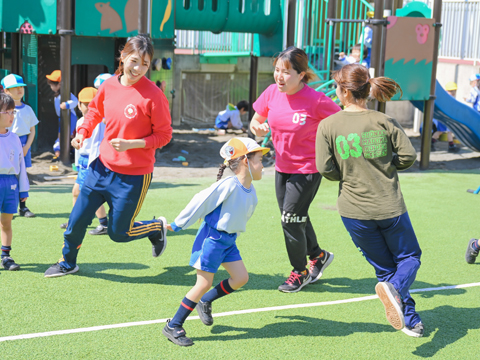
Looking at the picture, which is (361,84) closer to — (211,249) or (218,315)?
(211,249)

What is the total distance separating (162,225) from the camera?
5.49 m

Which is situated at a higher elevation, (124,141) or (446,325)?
(124,141)

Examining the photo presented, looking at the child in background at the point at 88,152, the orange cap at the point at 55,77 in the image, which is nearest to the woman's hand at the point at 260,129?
the child in background at the point at 88,152

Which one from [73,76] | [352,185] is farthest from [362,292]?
[73,76]

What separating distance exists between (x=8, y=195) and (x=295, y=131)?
2.49m

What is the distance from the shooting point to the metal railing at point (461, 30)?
1831 centimetres

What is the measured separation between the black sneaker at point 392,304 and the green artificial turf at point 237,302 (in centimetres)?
28

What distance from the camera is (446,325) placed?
174 inches

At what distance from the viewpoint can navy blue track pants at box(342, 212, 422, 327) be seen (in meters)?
4.00

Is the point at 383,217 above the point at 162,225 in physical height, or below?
above

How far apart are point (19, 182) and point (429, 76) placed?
9.21 meters

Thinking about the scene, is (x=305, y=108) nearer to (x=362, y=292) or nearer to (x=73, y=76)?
(x=362, y=292)

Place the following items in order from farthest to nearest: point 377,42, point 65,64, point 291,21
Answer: point 291,21
point 377,42
point 65,64

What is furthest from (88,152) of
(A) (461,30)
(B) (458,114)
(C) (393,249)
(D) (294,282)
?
(A) (461,30)
